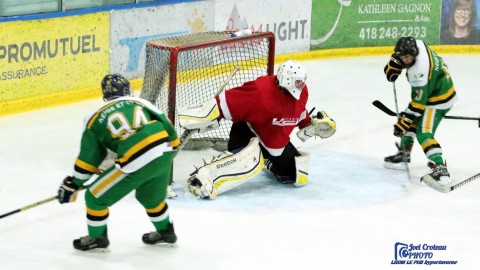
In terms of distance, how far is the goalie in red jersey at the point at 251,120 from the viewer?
20.9 ft

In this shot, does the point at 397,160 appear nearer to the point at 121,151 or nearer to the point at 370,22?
the point at 121,151

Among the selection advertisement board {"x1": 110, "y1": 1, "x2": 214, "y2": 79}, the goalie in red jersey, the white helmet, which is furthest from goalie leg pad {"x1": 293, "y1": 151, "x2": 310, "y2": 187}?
advertisement board {"x1": 110, "y1": 1, "x2": 214, "y2": 79}

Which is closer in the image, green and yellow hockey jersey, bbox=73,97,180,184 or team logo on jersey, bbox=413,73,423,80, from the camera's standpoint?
green and yellow hockey jersey, bbox=73,97,180,184

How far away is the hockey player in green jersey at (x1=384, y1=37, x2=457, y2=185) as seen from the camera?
6629 mm

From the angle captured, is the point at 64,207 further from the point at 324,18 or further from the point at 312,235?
the point at 324,18

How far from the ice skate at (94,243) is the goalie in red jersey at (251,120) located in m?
1.02

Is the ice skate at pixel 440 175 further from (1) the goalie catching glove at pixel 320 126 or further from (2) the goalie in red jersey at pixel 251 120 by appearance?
(2) the goalie in red jersey at pixel 251 120

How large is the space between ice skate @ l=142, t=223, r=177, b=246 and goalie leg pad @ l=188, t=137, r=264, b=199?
0.81 meters

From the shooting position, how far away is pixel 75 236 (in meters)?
5.71

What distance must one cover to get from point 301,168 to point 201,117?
69 cm

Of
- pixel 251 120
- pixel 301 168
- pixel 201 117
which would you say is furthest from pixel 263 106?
pixel 301 168

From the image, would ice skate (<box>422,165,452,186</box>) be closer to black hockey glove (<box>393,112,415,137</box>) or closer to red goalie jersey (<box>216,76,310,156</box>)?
black hockey glove (<box>393,112,415,137</box>)

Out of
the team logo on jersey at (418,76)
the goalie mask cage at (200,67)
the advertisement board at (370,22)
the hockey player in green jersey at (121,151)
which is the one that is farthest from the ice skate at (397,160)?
the advertisement board at (370,22)

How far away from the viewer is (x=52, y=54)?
27.0ft
